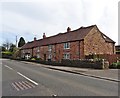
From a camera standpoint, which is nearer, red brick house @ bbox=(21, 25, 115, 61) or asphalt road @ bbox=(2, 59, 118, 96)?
asphalt road @ bbox=(2, 59, 118, 96)

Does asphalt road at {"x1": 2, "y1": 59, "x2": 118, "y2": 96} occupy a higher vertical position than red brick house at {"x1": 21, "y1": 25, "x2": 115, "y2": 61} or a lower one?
lower

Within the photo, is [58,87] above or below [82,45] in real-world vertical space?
below

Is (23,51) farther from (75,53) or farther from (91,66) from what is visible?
(91,66)

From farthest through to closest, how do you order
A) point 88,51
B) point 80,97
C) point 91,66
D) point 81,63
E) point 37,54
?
point 37,54
point 88,51
point 81,63
point 91,66
point 80,97

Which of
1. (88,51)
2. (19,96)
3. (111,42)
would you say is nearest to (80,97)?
(19,96)

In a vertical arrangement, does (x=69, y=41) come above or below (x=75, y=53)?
above

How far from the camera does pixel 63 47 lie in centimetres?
4303

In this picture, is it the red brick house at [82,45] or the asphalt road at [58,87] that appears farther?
the red brick house at [82,45]

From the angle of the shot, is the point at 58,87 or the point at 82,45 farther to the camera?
the point at 82,45

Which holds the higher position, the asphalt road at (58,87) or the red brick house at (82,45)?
Result: the red brick house at (82,45)

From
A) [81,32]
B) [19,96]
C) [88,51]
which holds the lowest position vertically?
[19,96]

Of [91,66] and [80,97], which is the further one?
[91,66]

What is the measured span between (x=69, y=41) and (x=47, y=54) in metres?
11.1

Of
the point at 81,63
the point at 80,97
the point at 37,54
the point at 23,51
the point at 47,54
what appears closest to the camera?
the point at 80,97
